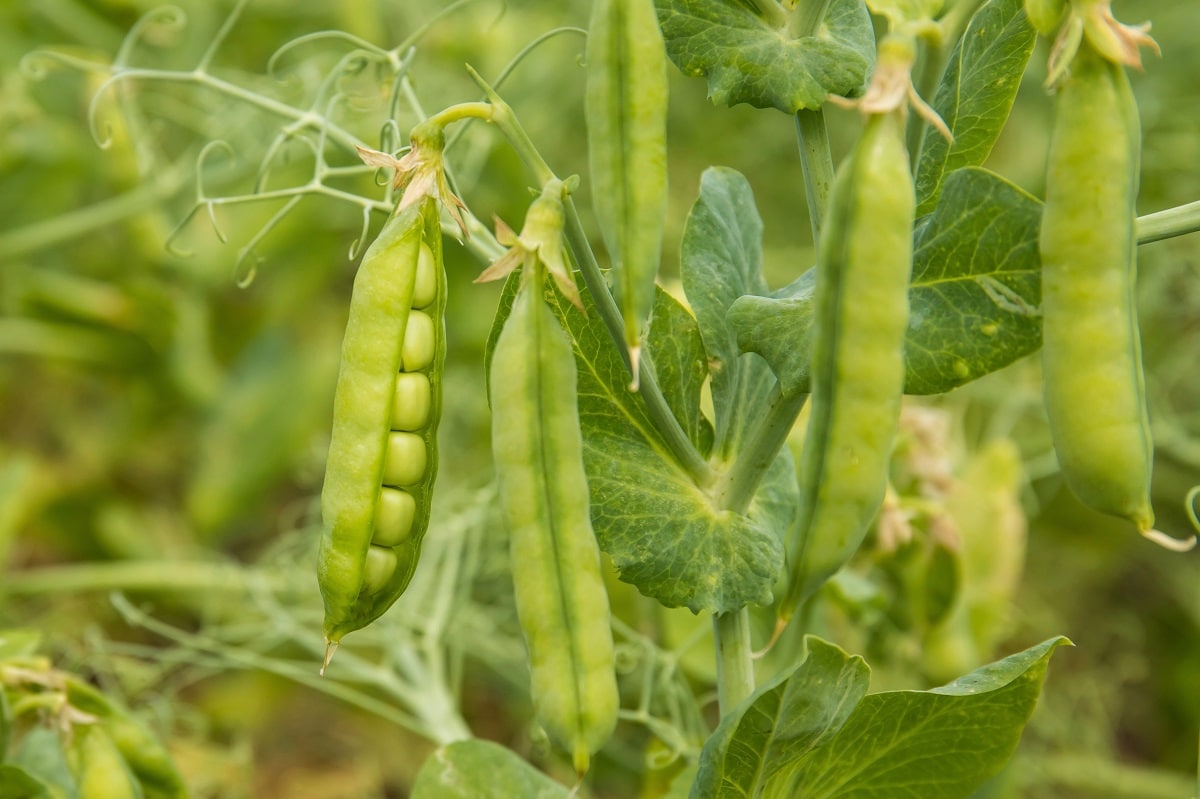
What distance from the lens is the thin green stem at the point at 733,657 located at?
0.79 m

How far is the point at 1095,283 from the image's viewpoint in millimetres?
563

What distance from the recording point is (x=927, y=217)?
722 millimetres

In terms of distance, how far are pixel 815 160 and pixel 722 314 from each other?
5.0 inches

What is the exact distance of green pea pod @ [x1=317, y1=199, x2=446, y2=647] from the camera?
0.66m

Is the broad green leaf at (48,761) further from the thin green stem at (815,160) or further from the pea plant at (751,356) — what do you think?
the thin green stem at (815,160)

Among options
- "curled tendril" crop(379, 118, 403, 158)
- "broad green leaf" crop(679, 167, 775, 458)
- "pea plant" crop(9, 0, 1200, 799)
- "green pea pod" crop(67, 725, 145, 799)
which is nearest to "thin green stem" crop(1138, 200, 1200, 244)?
"pea plant" crop(9, 0, 1200, 799)

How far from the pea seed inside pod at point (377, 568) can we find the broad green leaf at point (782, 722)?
22 cm

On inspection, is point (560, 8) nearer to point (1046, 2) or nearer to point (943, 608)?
point (943, 608)

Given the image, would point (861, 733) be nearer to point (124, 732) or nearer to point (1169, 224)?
point (1169, 224)

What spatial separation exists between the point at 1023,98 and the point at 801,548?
2.26m

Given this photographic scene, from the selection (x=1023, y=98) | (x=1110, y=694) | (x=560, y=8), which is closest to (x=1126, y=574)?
(x=1110, y=694)

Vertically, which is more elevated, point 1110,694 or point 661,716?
point 661,716

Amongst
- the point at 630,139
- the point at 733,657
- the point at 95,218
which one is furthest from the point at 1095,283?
the point at 95,218

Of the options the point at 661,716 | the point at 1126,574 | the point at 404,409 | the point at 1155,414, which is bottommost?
the point at 1126,574
